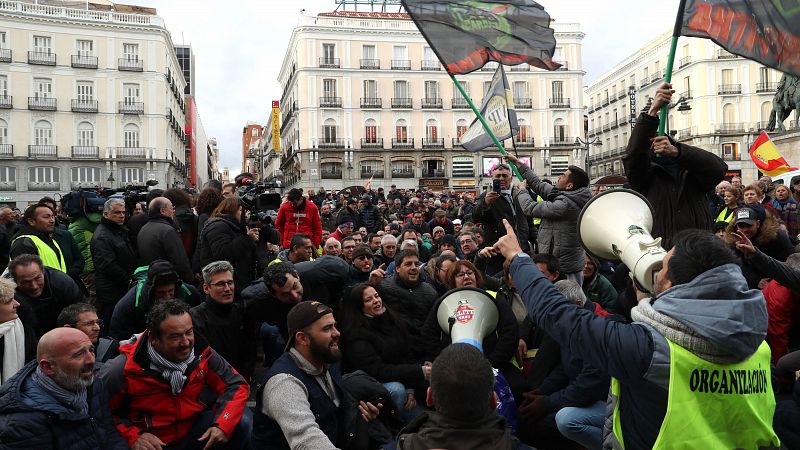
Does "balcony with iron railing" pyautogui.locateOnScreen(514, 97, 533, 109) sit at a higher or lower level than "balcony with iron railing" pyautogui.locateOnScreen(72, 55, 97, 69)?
lower

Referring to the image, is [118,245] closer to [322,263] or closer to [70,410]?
[322,263]

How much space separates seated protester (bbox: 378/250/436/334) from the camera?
5.40 meters

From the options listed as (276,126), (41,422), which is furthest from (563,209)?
(276,126)

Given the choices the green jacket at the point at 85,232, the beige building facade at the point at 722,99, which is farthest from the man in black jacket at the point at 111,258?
the beige building facade at the point at 722,99

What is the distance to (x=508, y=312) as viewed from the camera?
4.79 m

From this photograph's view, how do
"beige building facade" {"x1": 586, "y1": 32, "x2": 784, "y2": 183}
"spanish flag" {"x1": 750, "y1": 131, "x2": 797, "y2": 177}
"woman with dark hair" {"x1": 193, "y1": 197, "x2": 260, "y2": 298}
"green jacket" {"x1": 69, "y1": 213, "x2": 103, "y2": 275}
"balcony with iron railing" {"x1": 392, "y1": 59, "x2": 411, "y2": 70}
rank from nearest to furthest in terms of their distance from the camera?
"woman with dark hair" {"x1": 193, "y1": 197, "x2": 260, "y2": 298} → "green jacket" {"x1": 69, "y1": 213, "x2": 103, "y2": 275} → "spanish flag" {"x1": 750, "y1": 131, "x2": 797, "y2": 177} → "beige building facade" {"x1": 586, "y1": 32, "x2": 784, "y2": 183} → "balcony with iron railing" {"x1": 392, "y1": 59, "x2": 411, "y2": 70}

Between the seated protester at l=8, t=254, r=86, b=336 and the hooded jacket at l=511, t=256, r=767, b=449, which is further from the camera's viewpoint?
the seated protester at l=8, t=254, r=86, b=336

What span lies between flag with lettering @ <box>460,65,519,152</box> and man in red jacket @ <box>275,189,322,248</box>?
2.36 metres

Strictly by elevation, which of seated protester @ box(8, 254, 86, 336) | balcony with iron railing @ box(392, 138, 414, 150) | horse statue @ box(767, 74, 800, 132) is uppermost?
balcony with iron railing @ box(392, 138, 414, 150)

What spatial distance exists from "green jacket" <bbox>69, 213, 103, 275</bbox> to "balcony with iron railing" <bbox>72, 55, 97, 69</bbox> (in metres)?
38.2

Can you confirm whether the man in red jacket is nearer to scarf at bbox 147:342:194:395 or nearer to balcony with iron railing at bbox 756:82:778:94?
scarf at bbox 147:342:194:395

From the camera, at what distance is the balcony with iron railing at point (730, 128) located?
144ft

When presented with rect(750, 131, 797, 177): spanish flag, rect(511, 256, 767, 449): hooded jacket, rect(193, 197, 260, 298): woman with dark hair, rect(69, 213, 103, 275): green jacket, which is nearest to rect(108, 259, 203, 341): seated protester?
rect(193, 197, 260, 298): woman with dark hair

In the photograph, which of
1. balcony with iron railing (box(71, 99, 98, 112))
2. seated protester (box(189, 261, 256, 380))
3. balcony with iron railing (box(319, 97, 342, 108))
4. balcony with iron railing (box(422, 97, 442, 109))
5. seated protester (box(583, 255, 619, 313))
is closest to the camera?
seated protester (box(189, 261, 256, 380))
